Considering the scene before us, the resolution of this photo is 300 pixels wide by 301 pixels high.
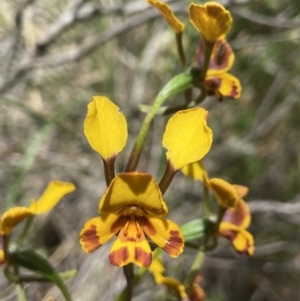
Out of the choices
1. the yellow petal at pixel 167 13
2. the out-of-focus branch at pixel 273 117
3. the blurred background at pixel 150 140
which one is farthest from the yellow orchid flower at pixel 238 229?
the out-of-focus branch at pixel 273 117

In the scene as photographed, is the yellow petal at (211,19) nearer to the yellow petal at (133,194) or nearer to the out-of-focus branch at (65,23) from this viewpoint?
the yellow petal at (133,194)

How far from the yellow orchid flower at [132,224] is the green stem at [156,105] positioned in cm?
8

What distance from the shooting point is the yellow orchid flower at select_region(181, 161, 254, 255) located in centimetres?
93

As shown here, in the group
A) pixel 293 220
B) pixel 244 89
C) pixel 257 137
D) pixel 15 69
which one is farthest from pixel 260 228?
pixel 15 69

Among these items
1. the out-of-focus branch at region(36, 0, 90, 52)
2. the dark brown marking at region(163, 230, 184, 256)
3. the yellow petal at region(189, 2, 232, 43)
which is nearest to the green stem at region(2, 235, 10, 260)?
the dark brown marking at region(163, 230, 184, 256)

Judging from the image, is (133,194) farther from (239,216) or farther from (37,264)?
(239,216)

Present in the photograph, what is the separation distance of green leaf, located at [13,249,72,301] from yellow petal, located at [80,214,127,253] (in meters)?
0.17

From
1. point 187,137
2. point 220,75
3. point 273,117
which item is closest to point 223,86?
point 220,75

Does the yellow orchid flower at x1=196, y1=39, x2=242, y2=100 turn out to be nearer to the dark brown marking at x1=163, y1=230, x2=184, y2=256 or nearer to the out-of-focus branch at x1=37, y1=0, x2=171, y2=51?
the dark brown marking at x1=163, y1=230, x2=184, y2=256

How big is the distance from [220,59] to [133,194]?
0.39 m

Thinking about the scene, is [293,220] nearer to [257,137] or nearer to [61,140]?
[257,137]

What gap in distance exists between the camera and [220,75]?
1042 mm

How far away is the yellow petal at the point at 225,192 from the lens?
0.92 m

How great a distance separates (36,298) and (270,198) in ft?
3.89
